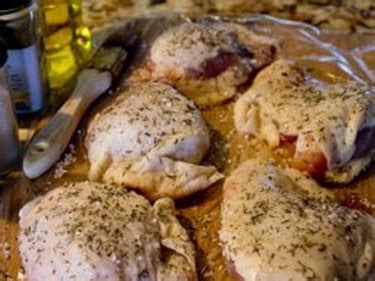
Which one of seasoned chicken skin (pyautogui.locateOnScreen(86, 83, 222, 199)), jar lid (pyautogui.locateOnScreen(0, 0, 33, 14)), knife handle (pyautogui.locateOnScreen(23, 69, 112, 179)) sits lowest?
knife handle (pyautogui.locateOnScreen(23, 69, 112, 179))

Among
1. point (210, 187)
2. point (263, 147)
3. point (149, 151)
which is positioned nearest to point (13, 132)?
point (149, 151)

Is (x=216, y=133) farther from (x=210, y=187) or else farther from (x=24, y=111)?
(x=24, y=111)

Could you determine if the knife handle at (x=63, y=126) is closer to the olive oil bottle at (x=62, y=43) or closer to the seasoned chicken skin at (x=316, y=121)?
the olive oil bottle at (x=62, y=43)

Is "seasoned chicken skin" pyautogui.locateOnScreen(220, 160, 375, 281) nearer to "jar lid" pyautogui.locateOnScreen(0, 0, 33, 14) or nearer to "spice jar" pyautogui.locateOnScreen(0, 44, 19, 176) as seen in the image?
"spice jar" pyautogui.locateOnScreen(0, 44, 19, 176)

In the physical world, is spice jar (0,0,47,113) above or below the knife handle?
above

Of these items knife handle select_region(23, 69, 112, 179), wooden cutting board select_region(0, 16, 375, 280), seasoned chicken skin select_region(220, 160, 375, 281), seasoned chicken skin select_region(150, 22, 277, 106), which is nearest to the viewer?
seasoned chicken skin select_region(220, 160, 375, 281)

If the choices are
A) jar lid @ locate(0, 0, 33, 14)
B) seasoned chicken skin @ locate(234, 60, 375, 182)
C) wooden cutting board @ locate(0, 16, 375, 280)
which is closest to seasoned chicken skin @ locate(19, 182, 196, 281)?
wooden cutting board @ locate(0, 16, 375, 280)

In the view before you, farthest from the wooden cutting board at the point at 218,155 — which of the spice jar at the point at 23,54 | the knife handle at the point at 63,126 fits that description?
the spice jar at the point at 23,54
